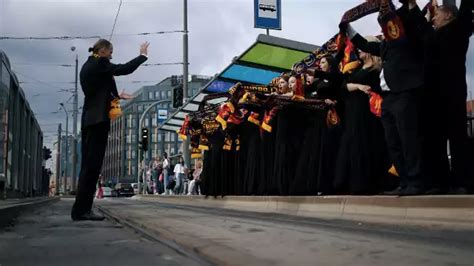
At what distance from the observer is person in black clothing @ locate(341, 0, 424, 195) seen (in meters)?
6.68

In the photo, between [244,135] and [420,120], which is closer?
[420,120]

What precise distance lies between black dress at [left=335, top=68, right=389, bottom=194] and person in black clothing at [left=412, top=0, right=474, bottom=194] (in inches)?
45.2

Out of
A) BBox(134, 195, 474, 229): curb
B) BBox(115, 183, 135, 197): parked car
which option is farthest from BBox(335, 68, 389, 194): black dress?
BBox(115, 183, 135, 197): parked car

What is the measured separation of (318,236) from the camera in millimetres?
5418

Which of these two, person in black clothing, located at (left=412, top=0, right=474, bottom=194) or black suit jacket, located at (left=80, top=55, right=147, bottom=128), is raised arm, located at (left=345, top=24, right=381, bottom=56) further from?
black suit jacket, located at (left=80, top=55, right=147, bottom=128)

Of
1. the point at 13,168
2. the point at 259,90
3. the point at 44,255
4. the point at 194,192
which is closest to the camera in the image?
the point at 44,255

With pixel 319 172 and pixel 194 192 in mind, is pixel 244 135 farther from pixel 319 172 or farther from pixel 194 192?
pixel 194 192

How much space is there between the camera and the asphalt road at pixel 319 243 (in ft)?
13.3

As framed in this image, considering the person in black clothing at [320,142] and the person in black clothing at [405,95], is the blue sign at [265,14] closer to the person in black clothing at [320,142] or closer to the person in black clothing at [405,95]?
the person in black clothing at [320,142]

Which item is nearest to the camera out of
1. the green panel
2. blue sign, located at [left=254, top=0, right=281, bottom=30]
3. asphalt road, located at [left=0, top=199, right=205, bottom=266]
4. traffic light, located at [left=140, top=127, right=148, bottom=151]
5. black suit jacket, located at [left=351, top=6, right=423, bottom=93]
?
asphalt road, located at [left=0, top=199, right=205, bottom=266]

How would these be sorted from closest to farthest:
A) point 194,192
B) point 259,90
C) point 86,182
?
point 86,182 → point 259,90 → point 194,192

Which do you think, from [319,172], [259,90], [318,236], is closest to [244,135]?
[259,90]

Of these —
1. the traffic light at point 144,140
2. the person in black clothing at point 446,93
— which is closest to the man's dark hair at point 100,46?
the person in black clothing at point 446,93

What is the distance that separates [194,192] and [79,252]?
16153 mm
